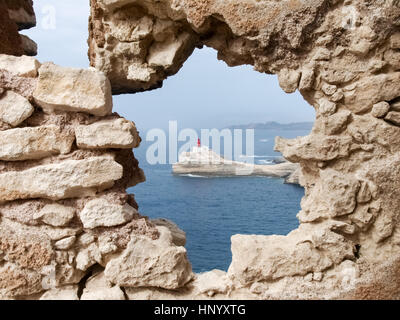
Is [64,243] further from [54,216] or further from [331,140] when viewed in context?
[331,140]

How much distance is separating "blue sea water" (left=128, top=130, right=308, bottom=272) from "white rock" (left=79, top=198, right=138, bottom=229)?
11.1ft

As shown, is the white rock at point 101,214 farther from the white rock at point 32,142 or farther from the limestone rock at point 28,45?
the limestone rock at point 28,45

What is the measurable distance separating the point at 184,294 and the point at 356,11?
5.98ft

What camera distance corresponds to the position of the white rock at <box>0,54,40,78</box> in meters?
2.17

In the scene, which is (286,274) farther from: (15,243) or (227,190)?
(227,190)

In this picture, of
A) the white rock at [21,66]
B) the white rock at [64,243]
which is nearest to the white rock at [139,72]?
the white rock at [21,66]

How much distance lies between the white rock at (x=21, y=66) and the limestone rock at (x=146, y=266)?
112cm

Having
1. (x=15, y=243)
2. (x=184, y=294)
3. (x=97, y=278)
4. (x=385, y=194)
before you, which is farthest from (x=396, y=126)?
(x=15, y=243)

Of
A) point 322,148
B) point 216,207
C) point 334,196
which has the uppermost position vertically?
point 322,148

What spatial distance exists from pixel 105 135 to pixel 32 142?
0.40 meters

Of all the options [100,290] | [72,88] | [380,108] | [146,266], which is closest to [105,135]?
[72,88]

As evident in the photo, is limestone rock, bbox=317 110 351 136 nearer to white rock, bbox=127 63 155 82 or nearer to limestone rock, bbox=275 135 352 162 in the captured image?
limestone rock, bbox=275 135 352 162

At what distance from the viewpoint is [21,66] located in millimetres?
2197

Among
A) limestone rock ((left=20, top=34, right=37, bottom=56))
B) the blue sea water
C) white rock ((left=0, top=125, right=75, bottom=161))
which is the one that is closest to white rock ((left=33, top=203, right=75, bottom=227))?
white rock ((left=0, top=125, right=75, bottom=161))
